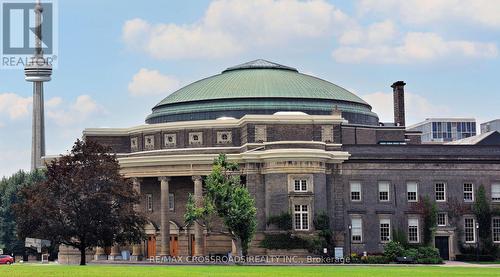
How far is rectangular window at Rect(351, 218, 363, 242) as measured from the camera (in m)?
96.8

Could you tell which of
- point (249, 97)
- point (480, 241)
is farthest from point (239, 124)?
point (480, 241)

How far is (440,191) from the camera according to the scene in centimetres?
9812

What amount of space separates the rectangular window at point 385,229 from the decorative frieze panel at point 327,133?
9194 mm

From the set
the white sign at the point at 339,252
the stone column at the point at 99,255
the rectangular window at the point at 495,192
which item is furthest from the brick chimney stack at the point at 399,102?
the stone column at the point at 99,255

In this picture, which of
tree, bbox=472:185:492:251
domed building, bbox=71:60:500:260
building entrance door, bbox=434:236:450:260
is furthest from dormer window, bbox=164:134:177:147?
tree, bbox=472:185:492:251

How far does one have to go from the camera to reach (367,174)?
319 feet

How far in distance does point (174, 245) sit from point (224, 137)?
11.9 m

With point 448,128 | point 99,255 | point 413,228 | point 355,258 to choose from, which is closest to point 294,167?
point 355,258

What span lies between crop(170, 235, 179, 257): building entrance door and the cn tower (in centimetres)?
5666

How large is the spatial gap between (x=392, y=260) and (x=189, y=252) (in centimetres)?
2112

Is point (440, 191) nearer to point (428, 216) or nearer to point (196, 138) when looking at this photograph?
point (428, 216)

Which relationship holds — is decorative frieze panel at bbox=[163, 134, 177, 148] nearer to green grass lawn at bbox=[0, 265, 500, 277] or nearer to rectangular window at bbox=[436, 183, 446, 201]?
rectangular window at bbox=[436, 183, 446, 201]

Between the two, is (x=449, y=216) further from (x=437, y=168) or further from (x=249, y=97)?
(x=249, y=97)

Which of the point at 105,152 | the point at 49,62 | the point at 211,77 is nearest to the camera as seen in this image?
A: the point at 105,152
